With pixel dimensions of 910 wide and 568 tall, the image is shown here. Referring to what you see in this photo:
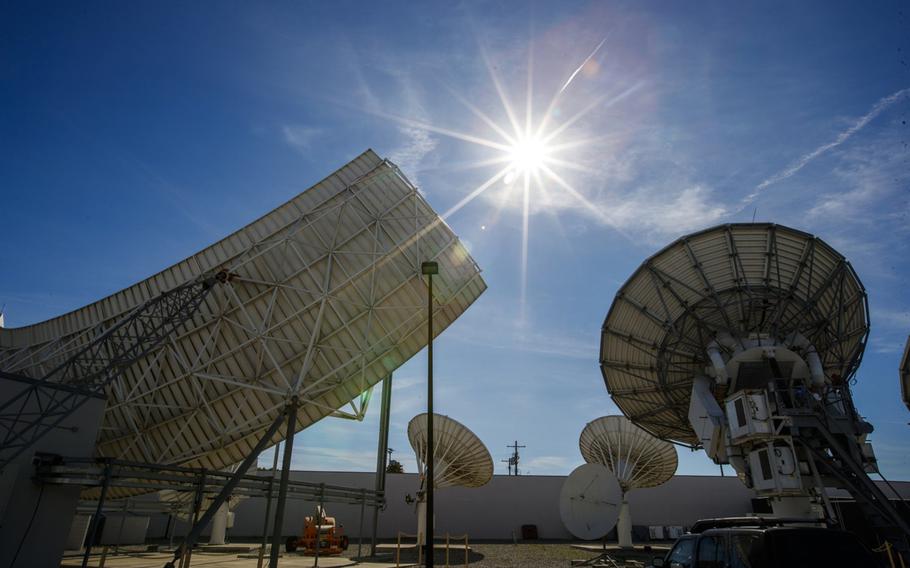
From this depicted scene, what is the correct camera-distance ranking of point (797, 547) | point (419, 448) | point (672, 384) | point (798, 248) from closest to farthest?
1. point (797, 547)
2. point (798, 248)
3. point (672, 384)
4. point (419, 448)

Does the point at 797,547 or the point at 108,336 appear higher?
the point at 108,336

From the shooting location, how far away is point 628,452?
37281mm

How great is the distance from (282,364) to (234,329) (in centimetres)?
230

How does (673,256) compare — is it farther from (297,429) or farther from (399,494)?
(399,494)

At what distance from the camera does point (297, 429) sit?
66.8 ft

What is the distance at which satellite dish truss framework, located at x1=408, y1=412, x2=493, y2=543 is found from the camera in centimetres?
3294

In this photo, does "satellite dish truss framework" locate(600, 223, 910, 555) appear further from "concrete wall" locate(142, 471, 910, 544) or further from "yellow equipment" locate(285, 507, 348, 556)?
"concrete wall" locate(142, 471, 910, 544)

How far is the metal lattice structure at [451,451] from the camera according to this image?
32938mm

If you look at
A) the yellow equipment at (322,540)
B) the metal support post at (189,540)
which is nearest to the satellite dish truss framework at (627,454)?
the yellow equipment at (322,540)

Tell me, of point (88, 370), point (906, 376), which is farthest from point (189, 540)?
point (906, 376)

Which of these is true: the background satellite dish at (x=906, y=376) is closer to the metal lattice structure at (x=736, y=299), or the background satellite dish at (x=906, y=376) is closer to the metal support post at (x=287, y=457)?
the metal lattice structure at (x=736, y=299)

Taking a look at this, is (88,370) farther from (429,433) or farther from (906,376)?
(906,376)

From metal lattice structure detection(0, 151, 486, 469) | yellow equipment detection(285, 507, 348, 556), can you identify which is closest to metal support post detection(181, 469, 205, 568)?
metal lattice structure detection(0, 151, 486, 469)

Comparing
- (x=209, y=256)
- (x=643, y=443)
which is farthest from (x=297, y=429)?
(x=643, y=443)
